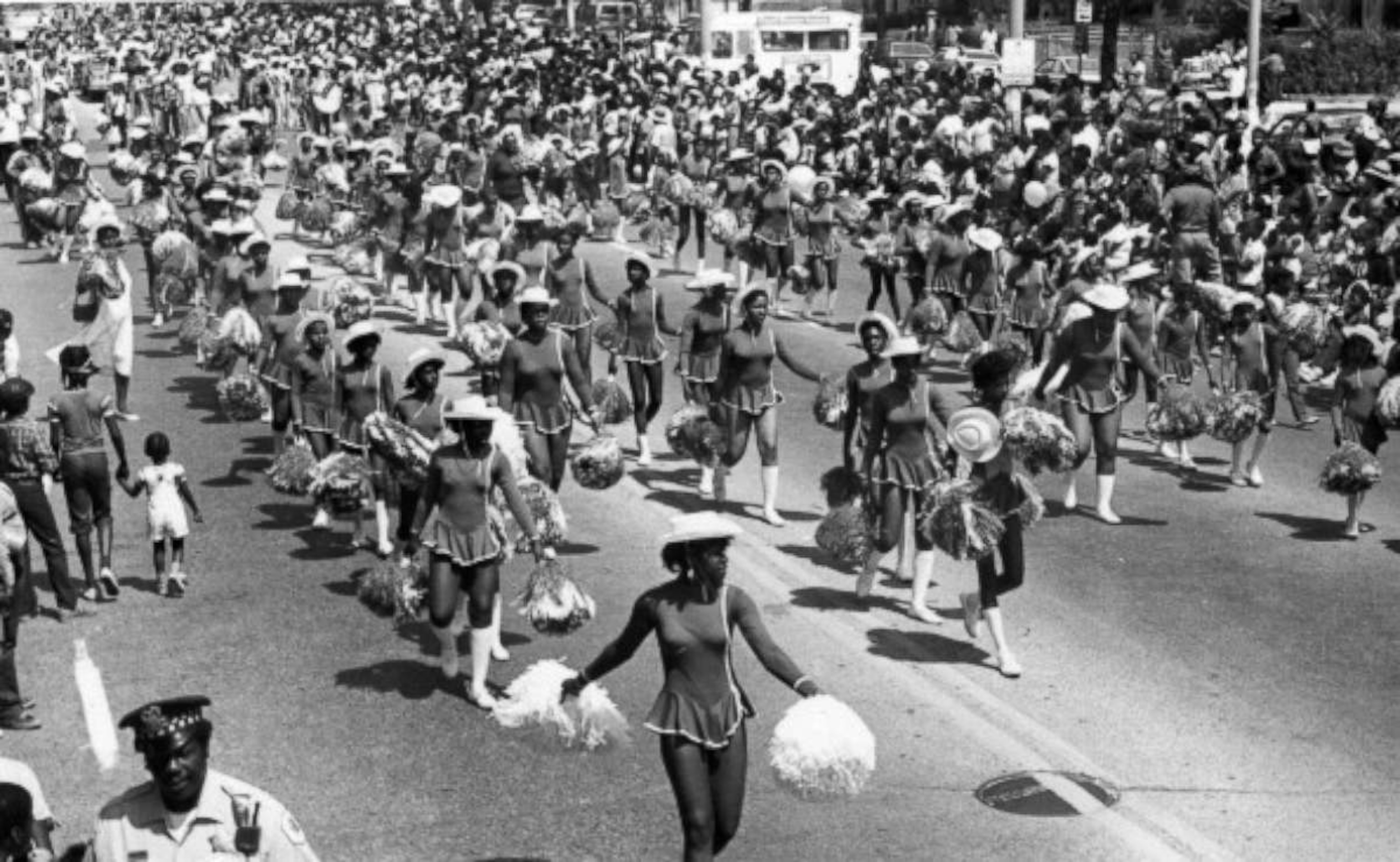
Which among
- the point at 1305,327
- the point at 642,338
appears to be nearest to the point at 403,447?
the point at 642,338

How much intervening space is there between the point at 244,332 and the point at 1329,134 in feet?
65.0

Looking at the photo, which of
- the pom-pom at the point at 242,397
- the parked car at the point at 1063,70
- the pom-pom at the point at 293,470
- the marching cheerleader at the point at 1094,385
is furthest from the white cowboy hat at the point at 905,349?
the parked car at the point at 1063,70

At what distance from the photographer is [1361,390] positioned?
1669cm

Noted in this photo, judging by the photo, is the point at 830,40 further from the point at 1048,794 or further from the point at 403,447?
the point at 1048,794

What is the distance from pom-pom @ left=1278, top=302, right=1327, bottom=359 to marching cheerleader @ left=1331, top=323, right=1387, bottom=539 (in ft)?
10.7

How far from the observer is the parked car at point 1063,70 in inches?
1565

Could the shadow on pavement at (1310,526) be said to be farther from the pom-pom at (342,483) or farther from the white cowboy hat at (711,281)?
the pom-pom at (342,483)

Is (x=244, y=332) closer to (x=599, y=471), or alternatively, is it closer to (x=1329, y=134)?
(x=599, y=471)

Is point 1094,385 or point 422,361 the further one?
point 1094,385

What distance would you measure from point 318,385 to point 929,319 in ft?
26.5

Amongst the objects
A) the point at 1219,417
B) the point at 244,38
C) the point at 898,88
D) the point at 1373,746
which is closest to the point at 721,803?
the point at 1373,746

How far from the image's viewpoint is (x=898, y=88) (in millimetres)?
39000

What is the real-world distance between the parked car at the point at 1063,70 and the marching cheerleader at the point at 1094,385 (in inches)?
865

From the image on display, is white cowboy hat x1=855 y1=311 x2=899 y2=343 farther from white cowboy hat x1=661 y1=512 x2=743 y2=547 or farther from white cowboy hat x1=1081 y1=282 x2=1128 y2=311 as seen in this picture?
white cowboy hat x1=661 y1=512 x2=743 y2=547
